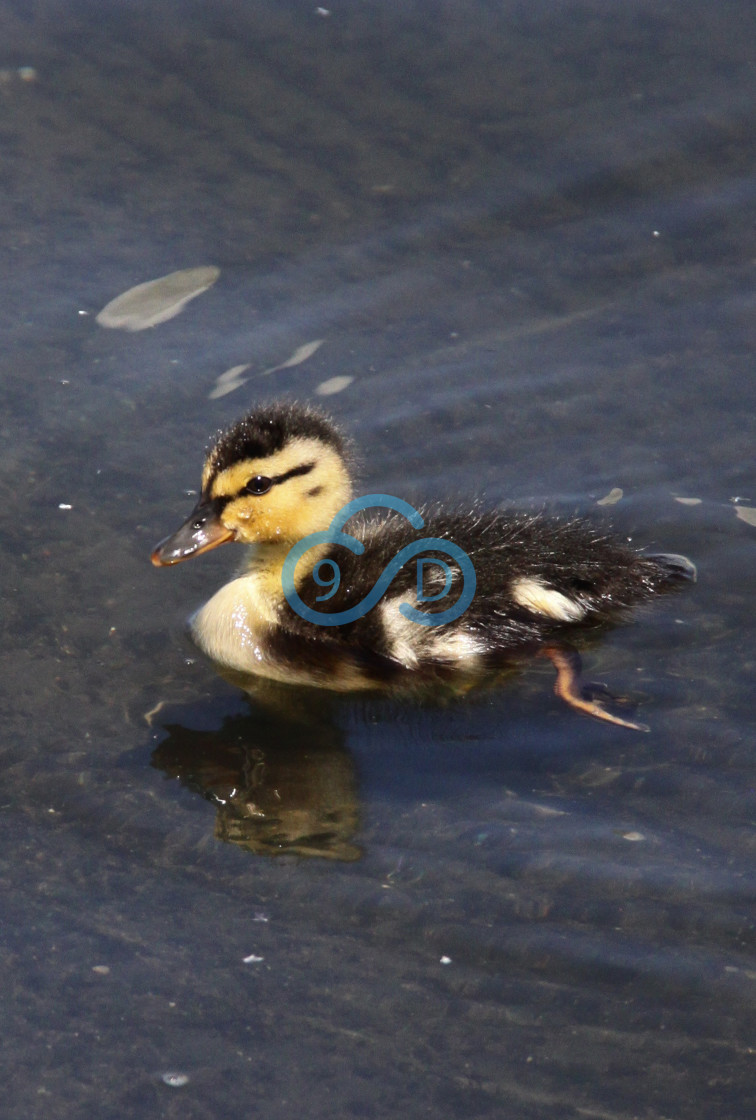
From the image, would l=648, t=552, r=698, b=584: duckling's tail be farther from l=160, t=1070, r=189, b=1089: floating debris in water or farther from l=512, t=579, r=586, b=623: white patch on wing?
l=160, t=1070, r=189, b=1089: floating debris in water

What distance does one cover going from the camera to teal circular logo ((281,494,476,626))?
171 inches

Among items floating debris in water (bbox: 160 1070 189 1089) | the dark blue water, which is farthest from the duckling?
floating debris in water (bbox: 160 1070 189 1089)

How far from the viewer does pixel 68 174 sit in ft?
20.3

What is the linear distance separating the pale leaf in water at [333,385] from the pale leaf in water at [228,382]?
27cm

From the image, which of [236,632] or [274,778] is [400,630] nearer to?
[236,632]

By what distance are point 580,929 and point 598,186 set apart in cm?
359

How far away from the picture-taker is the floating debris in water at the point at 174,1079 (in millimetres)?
3135

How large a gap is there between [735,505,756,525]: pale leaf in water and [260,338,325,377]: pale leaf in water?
160 centimetres

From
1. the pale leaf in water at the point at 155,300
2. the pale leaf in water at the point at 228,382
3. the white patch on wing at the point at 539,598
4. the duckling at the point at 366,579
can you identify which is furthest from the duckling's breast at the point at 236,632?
the pale leaf in water at the point at 155,300

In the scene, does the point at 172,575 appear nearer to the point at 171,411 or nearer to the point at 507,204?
the point at 171,411

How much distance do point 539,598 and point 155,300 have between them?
2.09 meters

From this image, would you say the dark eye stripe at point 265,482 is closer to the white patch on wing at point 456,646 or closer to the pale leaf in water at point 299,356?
the white patch on wing at point 456,646

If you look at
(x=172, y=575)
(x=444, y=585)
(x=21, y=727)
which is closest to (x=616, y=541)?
(x=444, y=585)

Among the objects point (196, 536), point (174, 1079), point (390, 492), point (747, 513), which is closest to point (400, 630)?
point (196, 536)
